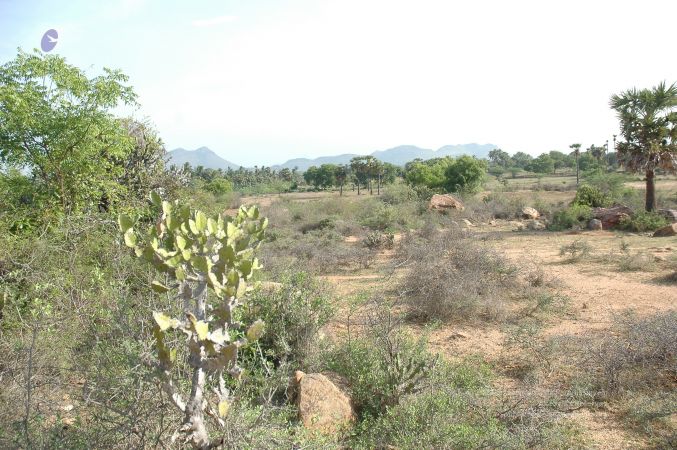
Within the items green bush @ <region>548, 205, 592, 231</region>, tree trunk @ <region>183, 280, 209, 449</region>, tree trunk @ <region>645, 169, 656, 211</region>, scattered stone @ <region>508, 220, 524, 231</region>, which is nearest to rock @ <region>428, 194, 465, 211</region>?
scattered stone @ <region>508, 220, 524, 231</region>

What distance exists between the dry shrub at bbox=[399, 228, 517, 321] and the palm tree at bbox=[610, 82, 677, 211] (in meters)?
13.6

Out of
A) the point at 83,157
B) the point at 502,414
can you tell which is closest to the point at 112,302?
the point at 83,157

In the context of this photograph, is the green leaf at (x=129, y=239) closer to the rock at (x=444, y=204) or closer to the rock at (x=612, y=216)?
the rock at (x=612, y=216)

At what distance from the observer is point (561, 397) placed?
5285 millimetres

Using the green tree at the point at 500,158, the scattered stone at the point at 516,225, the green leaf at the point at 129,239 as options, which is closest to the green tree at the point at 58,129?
the green leaf at the point at 129,239

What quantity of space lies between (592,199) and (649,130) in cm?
524

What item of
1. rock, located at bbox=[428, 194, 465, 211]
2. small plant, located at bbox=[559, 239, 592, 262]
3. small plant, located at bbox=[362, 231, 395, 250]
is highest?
rock, located at bbox=[428, 194, 465, 211]

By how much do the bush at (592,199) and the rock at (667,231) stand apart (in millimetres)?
6176

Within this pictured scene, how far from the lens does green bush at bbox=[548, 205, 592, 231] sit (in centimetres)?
2058

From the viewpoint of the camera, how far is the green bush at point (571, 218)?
20.6 metres

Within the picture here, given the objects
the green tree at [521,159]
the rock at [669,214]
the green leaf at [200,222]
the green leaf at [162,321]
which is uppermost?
the green tree at [521,159]

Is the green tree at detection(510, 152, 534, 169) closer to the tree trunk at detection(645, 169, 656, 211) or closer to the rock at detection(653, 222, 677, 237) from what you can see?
the tree trunk at detection(645, 169, 656, 211)

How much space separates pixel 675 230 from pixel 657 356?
46.4ft

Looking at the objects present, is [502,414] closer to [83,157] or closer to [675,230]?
[83,157]
